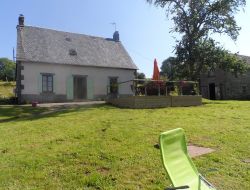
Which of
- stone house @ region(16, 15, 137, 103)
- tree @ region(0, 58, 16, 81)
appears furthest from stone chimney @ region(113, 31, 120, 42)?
tree @ region(0, 58, 16, 81)

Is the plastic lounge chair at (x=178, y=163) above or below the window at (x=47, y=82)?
below

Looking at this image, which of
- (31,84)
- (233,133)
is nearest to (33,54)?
(31,84)

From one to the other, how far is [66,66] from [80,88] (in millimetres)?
2294

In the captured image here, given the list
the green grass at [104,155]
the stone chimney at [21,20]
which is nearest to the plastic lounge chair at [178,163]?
the green grass at [104,155]

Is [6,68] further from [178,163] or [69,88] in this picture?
[178,163]

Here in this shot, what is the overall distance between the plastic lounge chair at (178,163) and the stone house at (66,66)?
74.4ft

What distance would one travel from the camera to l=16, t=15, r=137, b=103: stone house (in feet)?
88.7

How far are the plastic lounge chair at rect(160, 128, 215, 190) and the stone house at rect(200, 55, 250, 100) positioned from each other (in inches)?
1674

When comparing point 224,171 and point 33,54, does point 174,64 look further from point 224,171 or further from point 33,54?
point 224,171

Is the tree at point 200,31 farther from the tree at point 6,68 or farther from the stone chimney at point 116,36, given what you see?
the tree at point 6,68

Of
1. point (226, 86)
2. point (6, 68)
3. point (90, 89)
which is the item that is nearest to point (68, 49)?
point (90, 89)

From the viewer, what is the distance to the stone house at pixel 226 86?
46.7 meters

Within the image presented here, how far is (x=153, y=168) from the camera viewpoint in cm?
735

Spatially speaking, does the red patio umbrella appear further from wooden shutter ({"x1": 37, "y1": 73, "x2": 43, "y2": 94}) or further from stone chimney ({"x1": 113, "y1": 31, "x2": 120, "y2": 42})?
stone chimney ({"x1": 113, "y1": 31, "x2": 120, "y2": 42})
